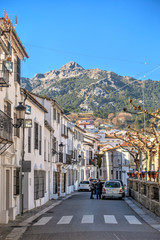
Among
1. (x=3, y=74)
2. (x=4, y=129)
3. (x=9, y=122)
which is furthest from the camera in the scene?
(x=9, y=122)

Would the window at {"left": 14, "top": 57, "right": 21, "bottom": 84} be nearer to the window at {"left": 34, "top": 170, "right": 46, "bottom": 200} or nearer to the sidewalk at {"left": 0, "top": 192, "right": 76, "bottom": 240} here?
the sidewalk at {"left": 0, "top": 192, "right": 76, "bottom": 240}

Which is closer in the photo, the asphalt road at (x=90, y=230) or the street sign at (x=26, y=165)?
the asphalt road at (x=90, y=230)

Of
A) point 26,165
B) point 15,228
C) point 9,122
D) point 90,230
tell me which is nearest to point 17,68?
point 9,122

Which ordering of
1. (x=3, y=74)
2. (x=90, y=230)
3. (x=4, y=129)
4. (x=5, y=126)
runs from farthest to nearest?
(x=5, y=126)
(x=4, y=129)
(x=3, y=74)
(x=90, y=230)

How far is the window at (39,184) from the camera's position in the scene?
25419mm

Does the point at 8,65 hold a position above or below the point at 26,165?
above

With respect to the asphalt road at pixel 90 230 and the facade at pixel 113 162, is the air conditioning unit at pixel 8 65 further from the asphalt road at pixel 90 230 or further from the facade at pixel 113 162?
the facade at pixel 113 162

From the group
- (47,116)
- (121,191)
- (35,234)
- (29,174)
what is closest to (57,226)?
(35,234)

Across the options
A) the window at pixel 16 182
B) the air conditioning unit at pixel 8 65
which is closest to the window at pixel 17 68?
the air conditioning unit at pixel 8 65

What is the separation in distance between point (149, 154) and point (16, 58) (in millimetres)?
19707

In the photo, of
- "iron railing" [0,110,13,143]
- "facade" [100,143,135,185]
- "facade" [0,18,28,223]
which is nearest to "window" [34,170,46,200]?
"facade" [0,18,28,223]

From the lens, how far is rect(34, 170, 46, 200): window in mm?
25419

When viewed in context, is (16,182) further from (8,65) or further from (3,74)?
(3,74)

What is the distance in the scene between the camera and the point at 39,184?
88.3 ft
